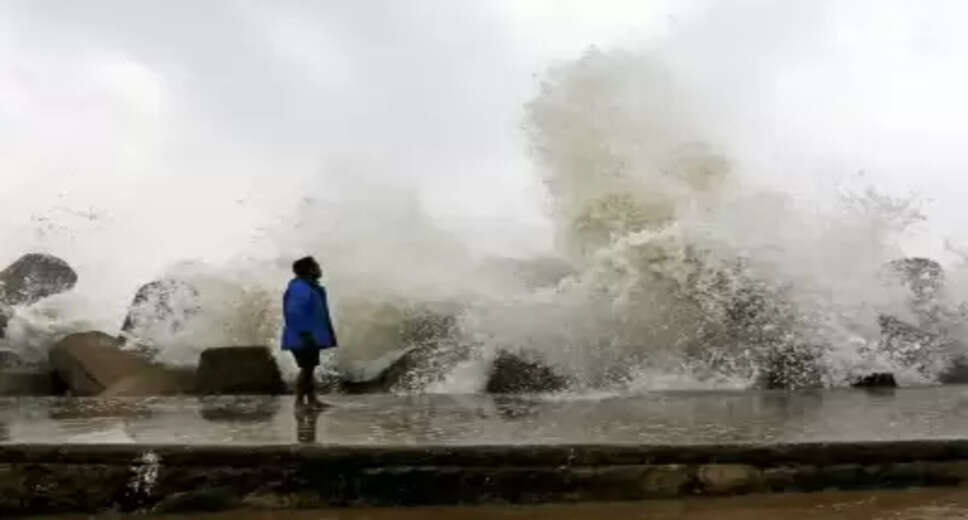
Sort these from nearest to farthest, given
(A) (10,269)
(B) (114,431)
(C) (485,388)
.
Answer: (B) (114,431)
(C) (485,388)
(A) (10,269)

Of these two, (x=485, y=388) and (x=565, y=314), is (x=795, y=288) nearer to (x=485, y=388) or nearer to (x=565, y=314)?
(x=565, y=314)

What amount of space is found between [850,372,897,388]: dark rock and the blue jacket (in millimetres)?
4645

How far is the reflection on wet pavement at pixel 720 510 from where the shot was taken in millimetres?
4500

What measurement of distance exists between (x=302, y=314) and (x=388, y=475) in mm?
2810

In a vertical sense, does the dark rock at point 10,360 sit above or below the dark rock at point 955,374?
above

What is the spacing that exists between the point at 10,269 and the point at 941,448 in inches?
465

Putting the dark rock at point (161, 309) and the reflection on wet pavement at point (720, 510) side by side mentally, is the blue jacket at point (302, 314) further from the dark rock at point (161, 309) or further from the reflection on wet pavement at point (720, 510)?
the dark rock at point (161, 309)

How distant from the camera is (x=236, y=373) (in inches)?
357

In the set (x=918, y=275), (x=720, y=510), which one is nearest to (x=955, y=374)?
(x=918, y=275)

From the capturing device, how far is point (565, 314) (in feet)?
34.0

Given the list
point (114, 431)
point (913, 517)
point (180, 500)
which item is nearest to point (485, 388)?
point (114, 431)

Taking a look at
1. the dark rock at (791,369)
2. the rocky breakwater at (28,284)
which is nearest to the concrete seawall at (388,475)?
the dark rock at (791,369)

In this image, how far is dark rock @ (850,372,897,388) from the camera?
9305 mm

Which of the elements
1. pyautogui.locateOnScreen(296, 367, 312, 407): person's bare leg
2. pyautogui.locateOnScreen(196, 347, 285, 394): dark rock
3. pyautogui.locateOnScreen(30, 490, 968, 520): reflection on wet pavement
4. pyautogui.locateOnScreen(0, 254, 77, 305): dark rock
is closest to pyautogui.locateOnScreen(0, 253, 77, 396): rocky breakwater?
pyautogui.locateOnScreen(0, 254, 77, 305): dark rock
